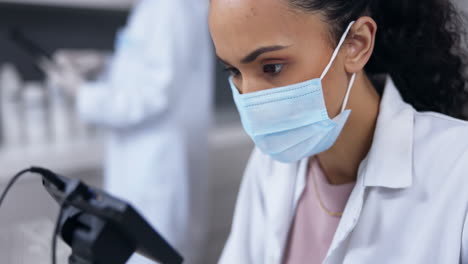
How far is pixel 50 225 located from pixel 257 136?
357mm

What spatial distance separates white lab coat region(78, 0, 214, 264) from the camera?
1.43m

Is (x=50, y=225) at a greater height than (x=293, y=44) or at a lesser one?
lesser

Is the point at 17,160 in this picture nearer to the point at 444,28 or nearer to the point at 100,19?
the point at 100,19

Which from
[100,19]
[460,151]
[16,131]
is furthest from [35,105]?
[460,151]

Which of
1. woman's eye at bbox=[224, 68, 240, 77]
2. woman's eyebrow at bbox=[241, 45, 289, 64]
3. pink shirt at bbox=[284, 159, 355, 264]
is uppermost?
woman's eyebrow at bbox=[241, 45, 289, 64]

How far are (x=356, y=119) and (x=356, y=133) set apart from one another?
0.09 ft

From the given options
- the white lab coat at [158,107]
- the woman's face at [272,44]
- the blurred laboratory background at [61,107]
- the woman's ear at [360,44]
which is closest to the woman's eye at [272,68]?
the woman's face at [272,44]

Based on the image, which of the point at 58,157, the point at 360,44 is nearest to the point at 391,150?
the point at 360,44

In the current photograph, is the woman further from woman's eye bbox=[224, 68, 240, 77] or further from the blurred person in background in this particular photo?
the blurred person in background

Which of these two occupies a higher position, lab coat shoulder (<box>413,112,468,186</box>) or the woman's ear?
the woman's ear

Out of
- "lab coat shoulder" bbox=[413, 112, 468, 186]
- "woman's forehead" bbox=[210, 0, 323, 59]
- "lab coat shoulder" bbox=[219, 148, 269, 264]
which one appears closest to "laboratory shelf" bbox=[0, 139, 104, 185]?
"lab coat shoulder" bbox=[219, 148, 269, 264]

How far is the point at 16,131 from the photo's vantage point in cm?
175

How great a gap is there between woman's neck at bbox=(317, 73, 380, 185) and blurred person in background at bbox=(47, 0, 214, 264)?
0.77 meters

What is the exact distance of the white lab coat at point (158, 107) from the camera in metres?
1.43
